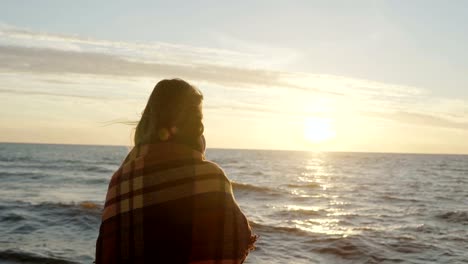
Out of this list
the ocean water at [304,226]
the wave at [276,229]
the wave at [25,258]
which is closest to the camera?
the wave at [25,258]

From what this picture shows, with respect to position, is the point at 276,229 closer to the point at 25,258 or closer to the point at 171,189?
the point at 25,258

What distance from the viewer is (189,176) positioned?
301 centimetres

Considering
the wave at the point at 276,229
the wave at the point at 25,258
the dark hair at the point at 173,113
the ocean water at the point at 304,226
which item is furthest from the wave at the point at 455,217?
the dark hair at the point at 173,113

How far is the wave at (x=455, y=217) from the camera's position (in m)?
15.8

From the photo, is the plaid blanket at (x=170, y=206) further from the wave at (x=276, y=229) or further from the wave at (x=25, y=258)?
the wave at (x=276, y=229)

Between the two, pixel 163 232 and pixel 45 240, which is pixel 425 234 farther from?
pixel 163 232

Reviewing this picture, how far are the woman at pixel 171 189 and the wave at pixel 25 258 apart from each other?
22.0 feet

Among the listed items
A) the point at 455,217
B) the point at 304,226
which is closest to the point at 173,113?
the point at 304,226

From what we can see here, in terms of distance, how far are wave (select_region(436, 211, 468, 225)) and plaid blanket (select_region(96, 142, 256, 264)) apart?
14.4 meters

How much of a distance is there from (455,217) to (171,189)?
1555cm

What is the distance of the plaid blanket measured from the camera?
299 centimetres

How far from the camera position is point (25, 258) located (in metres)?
9.23

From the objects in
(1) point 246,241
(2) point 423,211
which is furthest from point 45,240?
(2) point 423,211

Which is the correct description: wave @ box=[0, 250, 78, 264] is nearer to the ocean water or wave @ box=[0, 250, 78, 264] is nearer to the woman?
the ocean water
